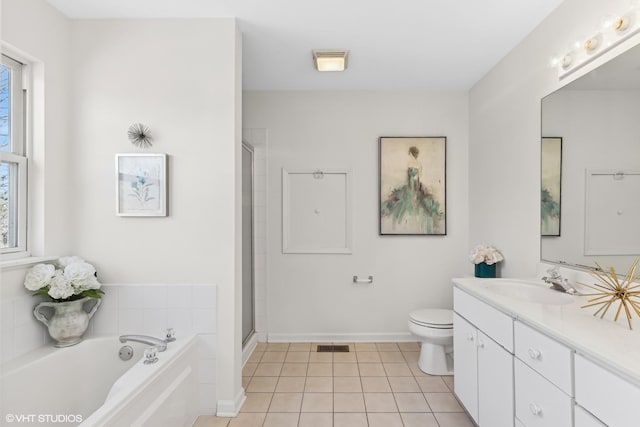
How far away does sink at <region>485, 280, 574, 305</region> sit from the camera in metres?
1.89

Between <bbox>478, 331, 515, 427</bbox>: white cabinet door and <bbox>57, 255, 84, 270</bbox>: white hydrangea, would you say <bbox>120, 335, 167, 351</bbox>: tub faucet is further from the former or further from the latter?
<bbox>478, 331, 515, 427</bbox>: white cabinet door

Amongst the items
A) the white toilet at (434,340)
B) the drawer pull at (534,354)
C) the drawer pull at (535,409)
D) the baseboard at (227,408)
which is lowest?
the baseboard at (227,408)

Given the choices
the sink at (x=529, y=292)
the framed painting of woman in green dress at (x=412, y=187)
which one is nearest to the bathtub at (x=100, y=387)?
the sink at (x=529, y=292)

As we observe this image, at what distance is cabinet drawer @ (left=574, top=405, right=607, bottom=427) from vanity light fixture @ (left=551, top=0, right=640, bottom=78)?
1.57 meters

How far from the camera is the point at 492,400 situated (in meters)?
1.76

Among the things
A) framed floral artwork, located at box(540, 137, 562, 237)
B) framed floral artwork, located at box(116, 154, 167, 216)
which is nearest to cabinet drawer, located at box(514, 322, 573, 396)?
framed floral artwork, located at box(540, 137, 562, 237)

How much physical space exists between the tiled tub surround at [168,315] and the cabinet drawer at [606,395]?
186 cm

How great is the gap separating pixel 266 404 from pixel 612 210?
2286 mm

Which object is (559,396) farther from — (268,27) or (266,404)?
(268,27)

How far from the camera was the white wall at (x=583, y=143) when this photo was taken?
1585 mm

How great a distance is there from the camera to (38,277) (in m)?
1.89

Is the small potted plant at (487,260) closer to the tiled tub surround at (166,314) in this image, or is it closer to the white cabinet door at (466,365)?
the white cabinet door at (466,365)

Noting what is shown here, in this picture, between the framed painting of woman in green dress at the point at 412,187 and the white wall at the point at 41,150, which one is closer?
the white wall at the point at 41,150

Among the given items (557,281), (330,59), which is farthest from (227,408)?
(330,59)
